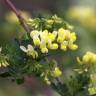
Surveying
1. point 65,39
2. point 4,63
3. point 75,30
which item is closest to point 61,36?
point 65,39

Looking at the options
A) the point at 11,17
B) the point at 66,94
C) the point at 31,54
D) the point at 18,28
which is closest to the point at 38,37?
the point at 31,54

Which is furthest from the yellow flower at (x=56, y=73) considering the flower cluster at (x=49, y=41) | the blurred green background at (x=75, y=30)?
the blurred green background at (x=75, y=30)

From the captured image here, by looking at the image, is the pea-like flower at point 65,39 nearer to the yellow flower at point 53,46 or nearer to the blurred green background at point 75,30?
the yellow flower at point 53,46

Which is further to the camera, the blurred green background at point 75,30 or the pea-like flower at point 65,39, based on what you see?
the blurred green background at point 75,30

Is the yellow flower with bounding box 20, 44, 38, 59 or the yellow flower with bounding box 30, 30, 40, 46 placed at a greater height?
the yellow flower with bounding box 30, 30, 40, 46

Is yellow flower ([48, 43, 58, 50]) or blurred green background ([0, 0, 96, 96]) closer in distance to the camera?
yellow flower ([48, 43, 58, 50])

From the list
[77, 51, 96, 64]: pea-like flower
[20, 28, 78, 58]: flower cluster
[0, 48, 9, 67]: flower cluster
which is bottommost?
[77, 51, 96, 64]: pea-like flower

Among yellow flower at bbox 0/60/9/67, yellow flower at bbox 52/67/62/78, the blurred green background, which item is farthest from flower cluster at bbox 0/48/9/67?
the blurred green background

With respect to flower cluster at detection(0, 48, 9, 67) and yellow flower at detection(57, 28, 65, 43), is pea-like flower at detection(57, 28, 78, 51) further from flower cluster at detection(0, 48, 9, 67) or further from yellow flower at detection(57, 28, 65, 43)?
flower cluster at detection(0, 48, 9, 67)

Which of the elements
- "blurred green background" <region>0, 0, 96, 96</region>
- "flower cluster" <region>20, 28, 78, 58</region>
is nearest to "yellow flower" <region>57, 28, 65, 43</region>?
"flower cluster" <region>20, 28, 78, 58</region>

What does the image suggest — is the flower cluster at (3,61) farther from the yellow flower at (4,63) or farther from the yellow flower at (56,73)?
the yellow flower at (56,73)

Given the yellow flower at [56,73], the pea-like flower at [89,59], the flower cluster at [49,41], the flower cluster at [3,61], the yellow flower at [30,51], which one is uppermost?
the flower cluster at [49,41]

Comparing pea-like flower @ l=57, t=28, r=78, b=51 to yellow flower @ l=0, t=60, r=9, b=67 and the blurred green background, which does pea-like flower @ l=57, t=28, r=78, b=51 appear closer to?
yellow flower @ l=0, t=60, r=9, b=67

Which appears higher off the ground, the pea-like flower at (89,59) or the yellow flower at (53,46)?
the yellow flower at (53,46)
